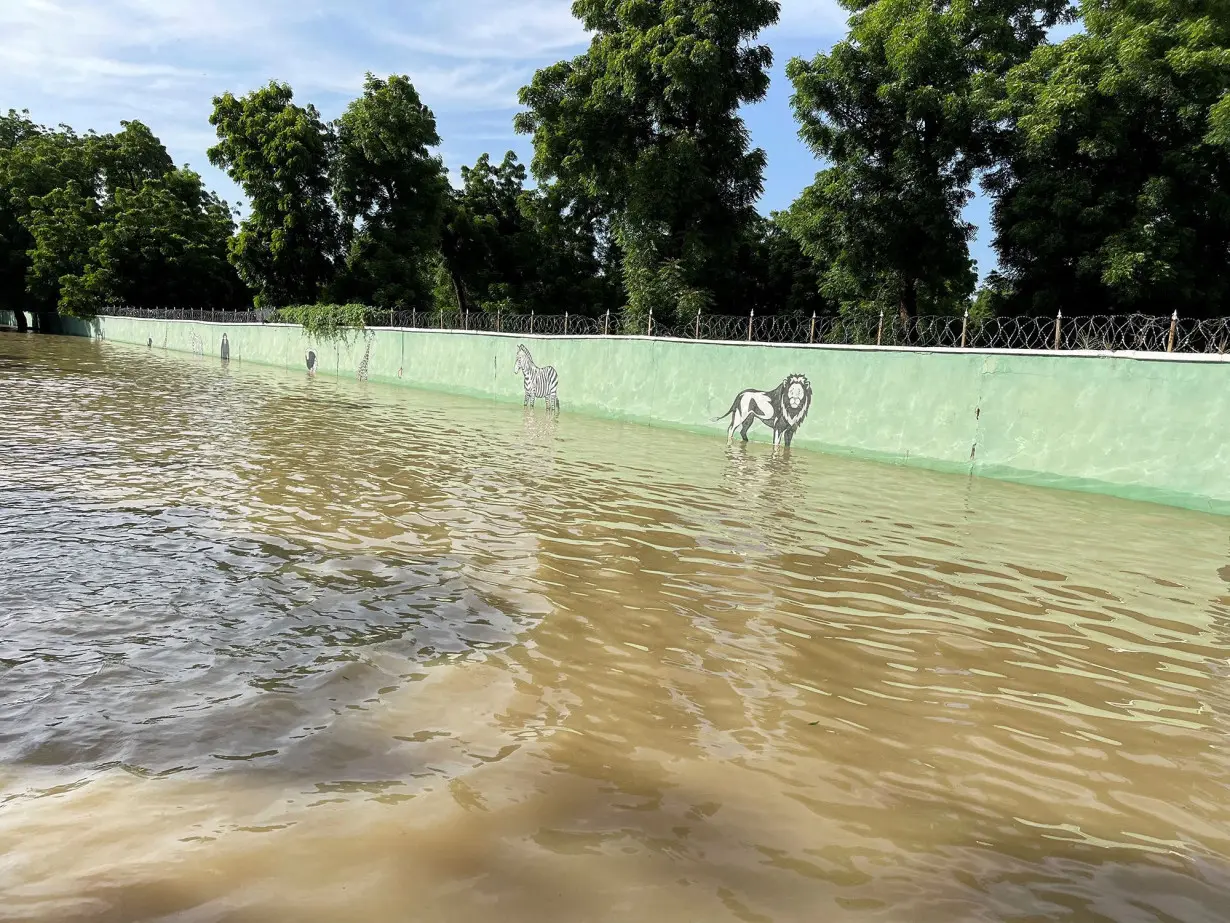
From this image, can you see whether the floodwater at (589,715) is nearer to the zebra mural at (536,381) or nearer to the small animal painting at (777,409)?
the small animal painting at (777,409)

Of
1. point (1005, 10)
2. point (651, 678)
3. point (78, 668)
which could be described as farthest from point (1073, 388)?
point (1005, 10)

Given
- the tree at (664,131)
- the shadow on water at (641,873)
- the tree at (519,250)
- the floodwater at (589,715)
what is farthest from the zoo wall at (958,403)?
the tree at (519,250)

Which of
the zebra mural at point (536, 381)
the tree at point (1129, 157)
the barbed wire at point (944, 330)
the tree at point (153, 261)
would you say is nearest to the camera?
the barbed wire at point (944, 330)

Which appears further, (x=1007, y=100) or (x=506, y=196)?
(x=506, y=196)

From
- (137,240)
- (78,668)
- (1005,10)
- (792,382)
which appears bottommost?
(78,668)

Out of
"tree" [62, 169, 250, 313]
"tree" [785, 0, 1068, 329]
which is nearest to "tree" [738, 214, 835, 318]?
"tree" [785, 0, 1068, 329]

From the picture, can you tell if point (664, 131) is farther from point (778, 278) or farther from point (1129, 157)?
point (1129, 157)

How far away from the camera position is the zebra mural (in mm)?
18953

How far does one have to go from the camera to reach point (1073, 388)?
418 inches

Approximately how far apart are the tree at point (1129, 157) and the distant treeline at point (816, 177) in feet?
0.19

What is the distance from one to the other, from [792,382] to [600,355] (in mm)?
5268

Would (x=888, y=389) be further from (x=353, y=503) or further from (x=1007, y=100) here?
(x=1007, y=100)

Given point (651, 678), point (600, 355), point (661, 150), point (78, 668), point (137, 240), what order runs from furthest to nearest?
point (137, 240) < point (661, 150) < point (600, 355) < point (651, 678) < point (78, 668)

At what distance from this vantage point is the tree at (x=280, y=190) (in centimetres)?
3403
